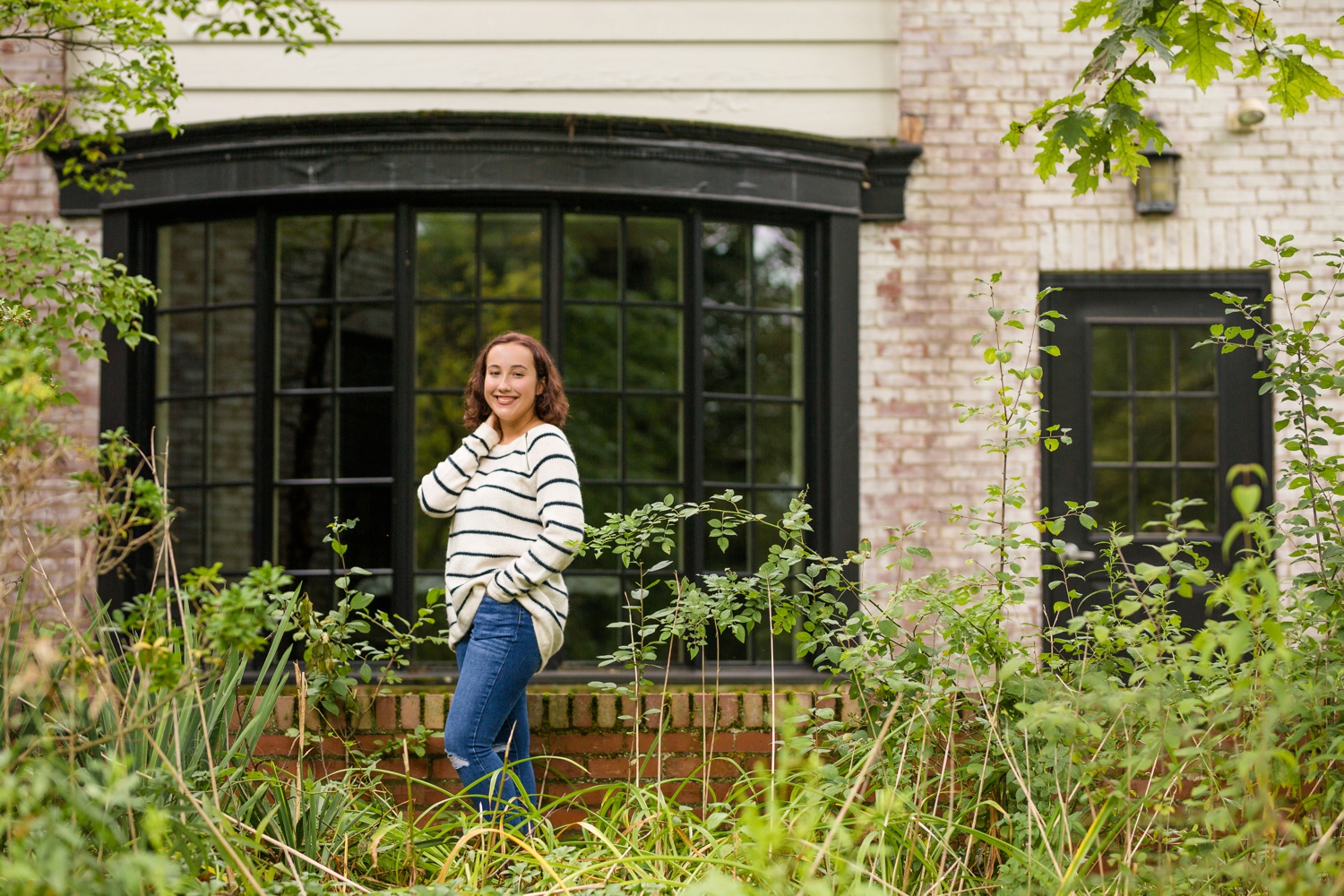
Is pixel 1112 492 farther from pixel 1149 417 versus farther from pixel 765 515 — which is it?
pixel 765 515

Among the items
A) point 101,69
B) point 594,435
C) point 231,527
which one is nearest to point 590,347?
point 594,435

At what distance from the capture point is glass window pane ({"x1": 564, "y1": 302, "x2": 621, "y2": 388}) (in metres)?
7.42

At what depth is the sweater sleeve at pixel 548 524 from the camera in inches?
108

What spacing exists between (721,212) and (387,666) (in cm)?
273

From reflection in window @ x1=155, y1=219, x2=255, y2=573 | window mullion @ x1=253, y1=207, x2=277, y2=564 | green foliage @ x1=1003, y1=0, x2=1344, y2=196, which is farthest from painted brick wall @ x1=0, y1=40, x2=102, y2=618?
green foliage @ x1=1003, y1=0, x2=1344, y2=196

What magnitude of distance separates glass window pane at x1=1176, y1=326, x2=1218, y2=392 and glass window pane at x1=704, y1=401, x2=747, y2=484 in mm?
2200

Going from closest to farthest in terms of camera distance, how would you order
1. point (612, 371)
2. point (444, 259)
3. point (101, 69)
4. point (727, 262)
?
point (101, 69)
point (727, 262)
point (444, 259)
point (612, 371)

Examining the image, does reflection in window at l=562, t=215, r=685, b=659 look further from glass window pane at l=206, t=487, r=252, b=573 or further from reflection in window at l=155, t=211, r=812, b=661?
glass window pane at l=206, t=487, r=252, b=573

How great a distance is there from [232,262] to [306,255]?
1536 mm

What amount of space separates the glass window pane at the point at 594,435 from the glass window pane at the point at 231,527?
1.99 metres

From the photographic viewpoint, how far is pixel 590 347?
762 centimetres

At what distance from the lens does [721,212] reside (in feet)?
15.7

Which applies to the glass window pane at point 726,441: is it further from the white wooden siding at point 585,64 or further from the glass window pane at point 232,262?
the glass window pane at point 232,262

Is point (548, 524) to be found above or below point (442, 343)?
below
